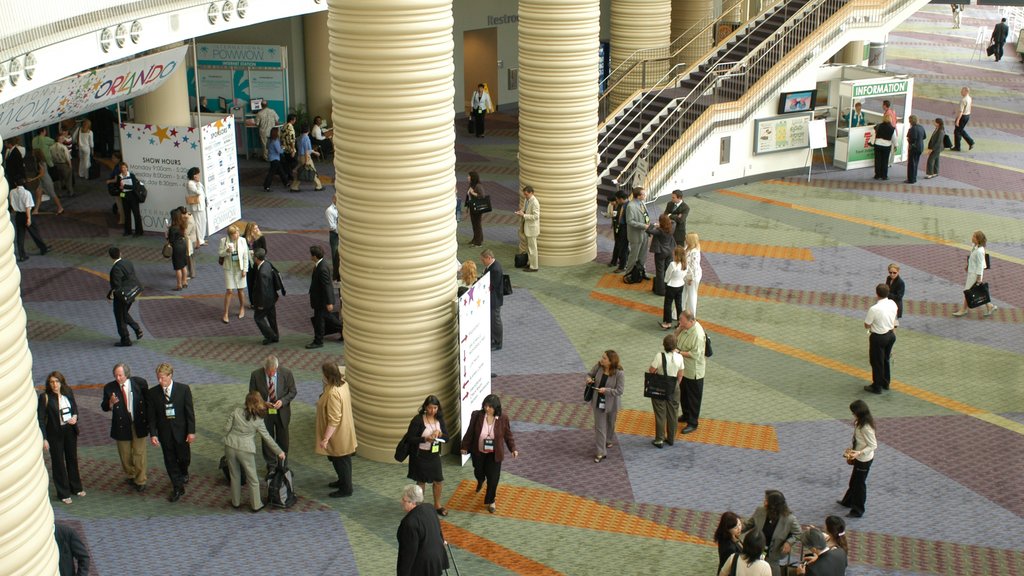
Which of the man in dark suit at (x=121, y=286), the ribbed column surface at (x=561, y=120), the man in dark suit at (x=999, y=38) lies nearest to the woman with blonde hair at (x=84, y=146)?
the man in dark suit at (x=121, y=286)

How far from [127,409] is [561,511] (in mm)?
4037

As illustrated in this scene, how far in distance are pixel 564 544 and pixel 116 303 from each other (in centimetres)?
663

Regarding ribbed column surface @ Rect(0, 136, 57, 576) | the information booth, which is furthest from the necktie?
the information booth

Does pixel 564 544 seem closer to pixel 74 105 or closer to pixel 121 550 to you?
pixel 121 550

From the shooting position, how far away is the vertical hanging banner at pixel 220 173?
61.6 feet

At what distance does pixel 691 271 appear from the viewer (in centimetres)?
1492

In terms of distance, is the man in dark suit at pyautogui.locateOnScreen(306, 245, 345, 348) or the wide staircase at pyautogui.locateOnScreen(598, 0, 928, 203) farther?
the wide staircase at pyautogui.locateOnScreen(598, 0, 928, 203)

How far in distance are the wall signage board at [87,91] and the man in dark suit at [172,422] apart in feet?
17.6

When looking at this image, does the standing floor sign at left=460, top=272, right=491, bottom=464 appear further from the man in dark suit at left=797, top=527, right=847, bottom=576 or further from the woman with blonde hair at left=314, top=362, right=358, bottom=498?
the man in dark suit at left=797, top=527, right=847, bottom=576

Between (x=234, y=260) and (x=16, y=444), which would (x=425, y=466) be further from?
(x=234, y=260)

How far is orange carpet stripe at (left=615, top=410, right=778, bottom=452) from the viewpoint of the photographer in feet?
40.8

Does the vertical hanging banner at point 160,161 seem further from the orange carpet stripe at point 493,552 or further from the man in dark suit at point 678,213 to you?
the orange carpet stripe at point 493,552

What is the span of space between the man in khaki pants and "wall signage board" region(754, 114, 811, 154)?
6.37 m

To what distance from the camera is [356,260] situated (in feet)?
38.1
